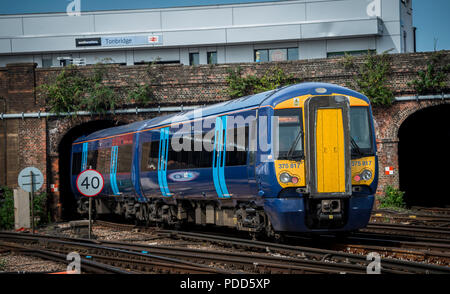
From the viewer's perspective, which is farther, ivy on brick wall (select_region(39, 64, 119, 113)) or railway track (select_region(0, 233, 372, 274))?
ivy on brick wall (select_region(39, 64, 119, 113))

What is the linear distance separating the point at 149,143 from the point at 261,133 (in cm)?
615

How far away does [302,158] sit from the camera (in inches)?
444

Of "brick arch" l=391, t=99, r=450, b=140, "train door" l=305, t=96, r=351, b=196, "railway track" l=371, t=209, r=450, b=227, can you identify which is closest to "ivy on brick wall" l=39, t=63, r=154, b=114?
"brick arch" l=391, t=99, r=450, b=140

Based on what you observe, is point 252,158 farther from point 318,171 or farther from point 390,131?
point 390,131

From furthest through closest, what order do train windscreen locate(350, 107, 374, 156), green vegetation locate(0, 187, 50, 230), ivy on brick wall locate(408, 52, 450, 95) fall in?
green vegetation locate(0, 187, 50, 230) → ivy on brick wall locate(408, 52, 450, 95) → train windscreen locate(350, 107, 374, 156)

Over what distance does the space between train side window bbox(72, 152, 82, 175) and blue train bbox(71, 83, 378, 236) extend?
933 cm

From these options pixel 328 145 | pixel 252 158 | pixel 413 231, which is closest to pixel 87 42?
pixel 252 158

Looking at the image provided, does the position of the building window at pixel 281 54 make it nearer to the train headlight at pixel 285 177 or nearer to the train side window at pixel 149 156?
the train side window at pixel 149 156

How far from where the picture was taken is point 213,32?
3288cm

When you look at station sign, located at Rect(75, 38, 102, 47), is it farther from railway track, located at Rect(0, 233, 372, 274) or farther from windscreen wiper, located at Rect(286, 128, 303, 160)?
windscreen wiper, located at Rect(286, 128, 303, 160)

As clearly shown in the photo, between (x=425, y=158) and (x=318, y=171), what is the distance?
19.9 metres

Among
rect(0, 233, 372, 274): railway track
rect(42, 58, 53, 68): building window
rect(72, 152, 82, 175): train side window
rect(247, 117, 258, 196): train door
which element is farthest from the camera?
rect(42, 58, 53, 68): building window

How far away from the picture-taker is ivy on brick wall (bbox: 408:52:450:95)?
68.0ft

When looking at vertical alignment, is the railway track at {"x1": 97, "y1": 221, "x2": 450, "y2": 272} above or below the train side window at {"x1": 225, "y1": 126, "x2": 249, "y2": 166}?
below
